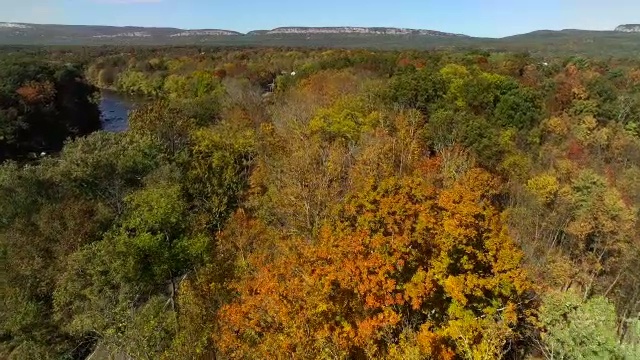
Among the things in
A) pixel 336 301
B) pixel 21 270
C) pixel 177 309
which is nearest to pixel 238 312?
pixel 336 301

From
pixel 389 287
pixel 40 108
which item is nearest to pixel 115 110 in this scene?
pixel 40 108

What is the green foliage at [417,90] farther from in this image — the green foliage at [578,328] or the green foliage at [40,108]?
the green foliage at [40,108]

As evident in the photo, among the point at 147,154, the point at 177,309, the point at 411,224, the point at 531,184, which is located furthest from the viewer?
the point at 531,184

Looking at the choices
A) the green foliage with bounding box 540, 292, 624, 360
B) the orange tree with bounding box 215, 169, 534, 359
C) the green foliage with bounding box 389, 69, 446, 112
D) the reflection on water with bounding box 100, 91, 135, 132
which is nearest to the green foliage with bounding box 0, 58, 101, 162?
the reflection on water with bounding box 100, 91, 135, 132

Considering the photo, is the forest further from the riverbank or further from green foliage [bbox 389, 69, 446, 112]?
the riverbank

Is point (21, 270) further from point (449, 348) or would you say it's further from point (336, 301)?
point (449, 348)

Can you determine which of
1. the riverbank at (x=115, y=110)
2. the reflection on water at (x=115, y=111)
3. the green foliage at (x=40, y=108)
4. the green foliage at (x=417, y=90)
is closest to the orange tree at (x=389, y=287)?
the green foliage at (x=417, y=90)
